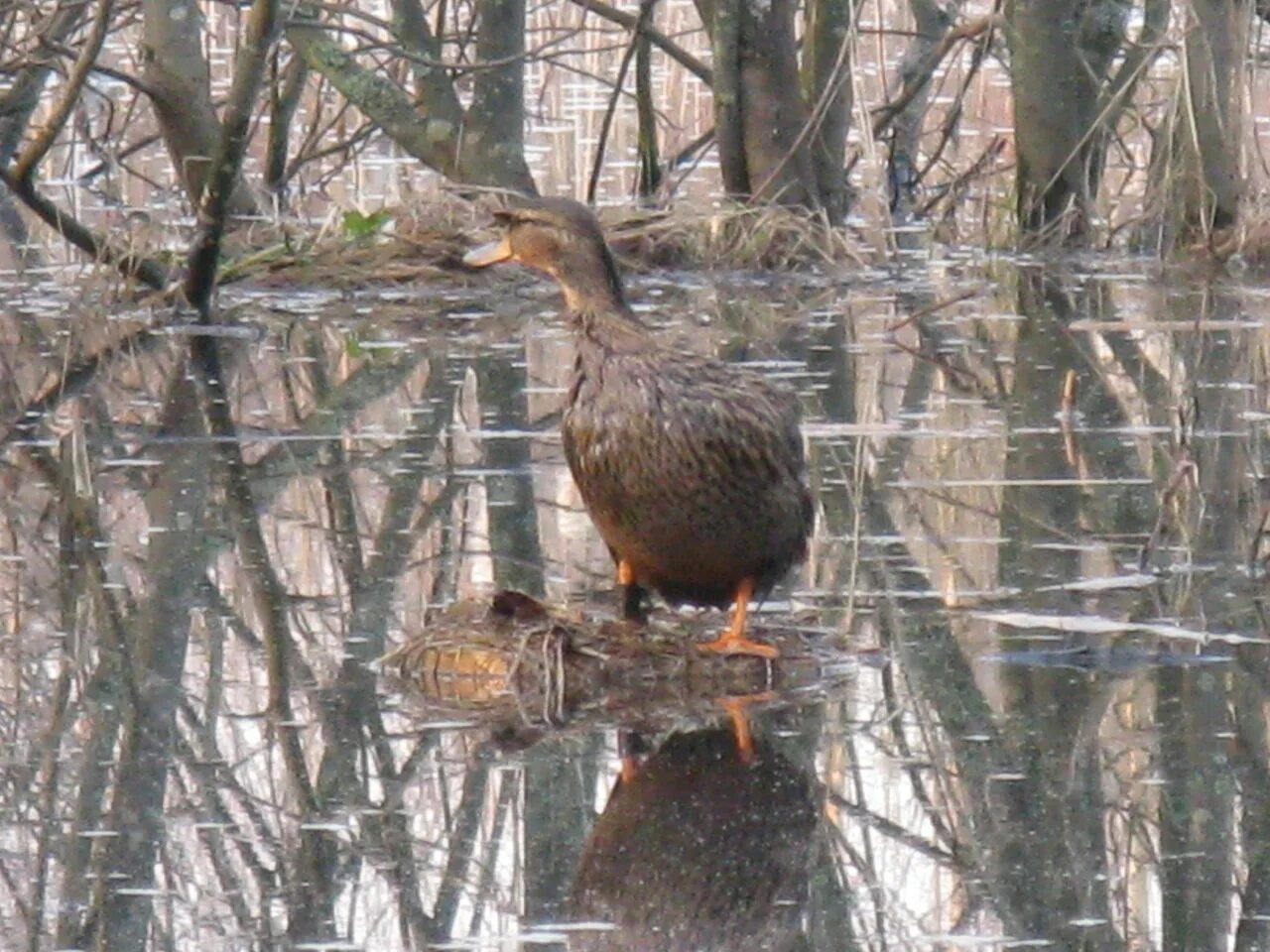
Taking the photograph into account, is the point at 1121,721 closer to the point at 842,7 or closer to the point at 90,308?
the point at 90,308

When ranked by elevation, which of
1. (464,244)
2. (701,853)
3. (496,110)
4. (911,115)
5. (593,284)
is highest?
(911,115)

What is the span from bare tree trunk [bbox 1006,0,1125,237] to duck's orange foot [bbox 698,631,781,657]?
7.54 m

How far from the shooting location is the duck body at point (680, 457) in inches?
199

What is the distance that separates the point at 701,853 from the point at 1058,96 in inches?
350

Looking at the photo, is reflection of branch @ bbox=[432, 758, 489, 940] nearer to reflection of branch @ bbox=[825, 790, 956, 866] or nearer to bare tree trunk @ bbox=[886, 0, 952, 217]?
reflection of branch @ bbox=[825, 790, 956, 866]

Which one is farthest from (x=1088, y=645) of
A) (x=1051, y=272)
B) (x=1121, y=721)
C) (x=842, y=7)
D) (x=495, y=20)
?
(x=842, y=7)

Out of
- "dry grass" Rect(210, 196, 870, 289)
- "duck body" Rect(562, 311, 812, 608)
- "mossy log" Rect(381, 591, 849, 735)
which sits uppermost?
"dry grass" Rect(210, 196, 870, 289)

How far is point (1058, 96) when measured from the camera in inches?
496

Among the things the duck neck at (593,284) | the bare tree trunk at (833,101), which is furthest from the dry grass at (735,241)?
the duck neck at (593,284)

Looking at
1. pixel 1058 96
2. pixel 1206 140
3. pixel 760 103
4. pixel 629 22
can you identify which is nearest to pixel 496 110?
pixel 629 22

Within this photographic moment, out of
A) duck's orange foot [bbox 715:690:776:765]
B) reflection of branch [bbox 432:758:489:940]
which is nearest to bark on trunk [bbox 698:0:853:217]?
duck's orange foot [bbox 715:690:776:765]

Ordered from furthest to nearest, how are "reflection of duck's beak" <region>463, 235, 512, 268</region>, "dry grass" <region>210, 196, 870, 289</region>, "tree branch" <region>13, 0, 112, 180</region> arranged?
"dry grass" <region>210, 196, 870, 289</region>
"tree branch" <region>13, 0, 112, 180</region>
"reflection of duck's beak" <region>463, 235, 512, 268</region>

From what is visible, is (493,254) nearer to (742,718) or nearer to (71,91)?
(742,718)

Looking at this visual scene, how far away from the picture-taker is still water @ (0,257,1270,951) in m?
3.95
